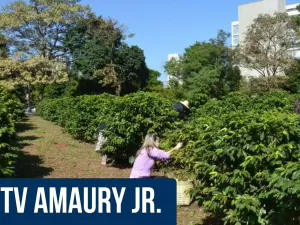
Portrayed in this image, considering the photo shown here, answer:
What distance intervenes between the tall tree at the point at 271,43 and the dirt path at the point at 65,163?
21834 mm

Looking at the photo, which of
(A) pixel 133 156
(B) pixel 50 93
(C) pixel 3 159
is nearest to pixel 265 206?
(C) pixel 3 159

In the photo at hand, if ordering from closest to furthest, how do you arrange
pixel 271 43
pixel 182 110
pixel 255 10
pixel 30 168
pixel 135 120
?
pixel 135 120
pixel 30 168
pixel 182 110
pixel 271 43
pixel 255 10

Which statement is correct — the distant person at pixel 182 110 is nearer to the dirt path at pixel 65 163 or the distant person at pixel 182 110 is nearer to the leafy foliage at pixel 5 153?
the dirt path at pixel 65 163

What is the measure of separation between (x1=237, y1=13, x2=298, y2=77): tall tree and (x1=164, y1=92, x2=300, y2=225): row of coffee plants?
96.1 ft

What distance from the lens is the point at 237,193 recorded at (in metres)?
5.00

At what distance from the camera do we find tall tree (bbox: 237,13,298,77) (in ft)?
110

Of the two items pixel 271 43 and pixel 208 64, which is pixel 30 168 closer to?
pixel 271 43

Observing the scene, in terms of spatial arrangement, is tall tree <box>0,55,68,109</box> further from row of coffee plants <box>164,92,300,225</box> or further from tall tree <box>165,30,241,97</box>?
row of coffee plants <box>164,92,300,225</box>

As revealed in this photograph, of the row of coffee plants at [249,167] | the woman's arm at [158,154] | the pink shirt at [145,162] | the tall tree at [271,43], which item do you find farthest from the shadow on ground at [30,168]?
the tall tree at [271,43]

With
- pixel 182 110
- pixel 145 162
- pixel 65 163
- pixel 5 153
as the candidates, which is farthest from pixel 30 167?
pixel 145 162

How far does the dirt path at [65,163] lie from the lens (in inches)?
362

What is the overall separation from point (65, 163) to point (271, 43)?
85.0 ft

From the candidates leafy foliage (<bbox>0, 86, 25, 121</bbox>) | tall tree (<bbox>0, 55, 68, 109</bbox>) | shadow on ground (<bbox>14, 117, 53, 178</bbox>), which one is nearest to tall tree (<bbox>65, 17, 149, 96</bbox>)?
tall tree (<bbox>0, 55, 68, 109</bbox>)

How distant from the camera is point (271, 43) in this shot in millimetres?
34062
